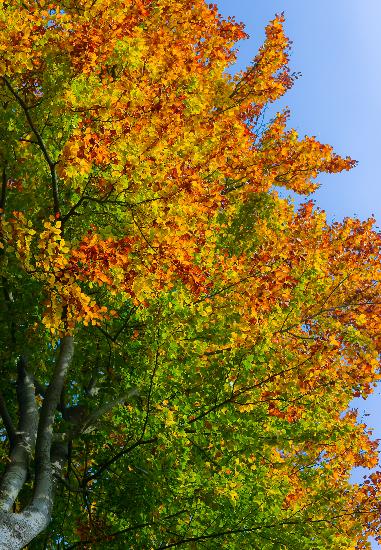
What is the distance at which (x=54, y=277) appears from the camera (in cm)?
737

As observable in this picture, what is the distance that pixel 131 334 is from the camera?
1038 cm

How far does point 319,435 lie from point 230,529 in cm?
240

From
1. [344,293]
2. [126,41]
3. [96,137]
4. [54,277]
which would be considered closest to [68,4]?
[126,41]

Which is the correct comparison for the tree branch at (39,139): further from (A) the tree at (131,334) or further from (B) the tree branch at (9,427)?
(B) the tree branch at (9,427)

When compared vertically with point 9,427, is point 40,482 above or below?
below

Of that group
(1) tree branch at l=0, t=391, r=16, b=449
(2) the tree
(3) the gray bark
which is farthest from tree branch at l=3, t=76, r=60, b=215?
(1) tree branch at l=0, t=391, r=16, b=449

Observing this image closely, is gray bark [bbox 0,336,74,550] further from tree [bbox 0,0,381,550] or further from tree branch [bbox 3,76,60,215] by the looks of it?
tree branch [bbox 3,76,60,215]

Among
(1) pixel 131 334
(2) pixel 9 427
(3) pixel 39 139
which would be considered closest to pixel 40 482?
(2) pixel 9 427

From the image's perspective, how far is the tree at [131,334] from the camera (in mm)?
8109

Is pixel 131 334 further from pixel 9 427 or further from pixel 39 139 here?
pixel 39 139

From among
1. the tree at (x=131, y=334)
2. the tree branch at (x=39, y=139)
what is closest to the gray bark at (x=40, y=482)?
the tree at (x=131, y=334)

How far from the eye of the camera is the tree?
319 inches

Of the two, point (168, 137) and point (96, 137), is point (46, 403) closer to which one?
point (96, 137)

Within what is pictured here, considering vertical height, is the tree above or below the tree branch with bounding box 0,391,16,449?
above
